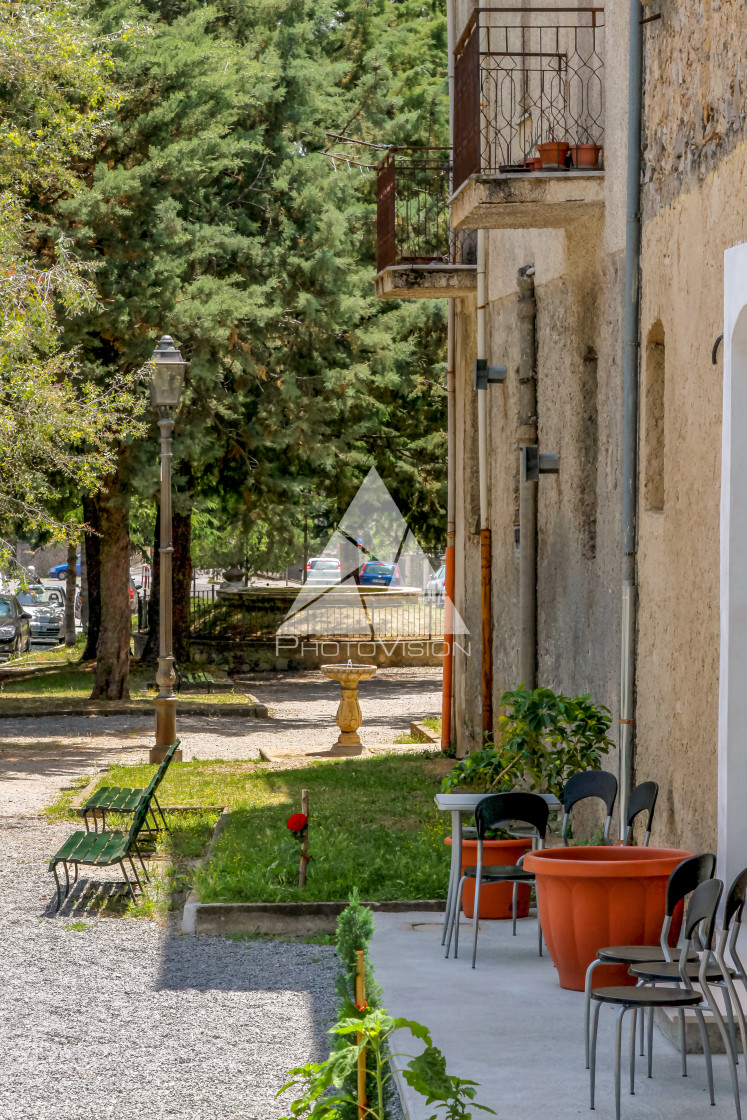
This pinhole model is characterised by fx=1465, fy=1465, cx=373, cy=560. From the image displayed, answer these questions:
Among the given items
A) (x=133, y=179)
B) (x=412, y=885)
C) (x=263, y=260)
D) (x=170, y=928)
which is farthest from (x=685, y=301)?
(x=263, y=260)

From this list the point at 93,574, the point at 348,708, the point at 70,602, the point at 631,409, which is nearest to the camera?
the point at 631,409

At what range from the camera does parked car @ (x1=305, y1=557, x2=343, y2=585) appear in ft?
111

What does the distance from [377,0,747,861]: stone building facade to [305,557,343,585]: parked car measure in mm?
19726

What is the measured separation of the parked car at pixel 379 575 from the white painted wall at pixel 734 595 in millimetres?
35214

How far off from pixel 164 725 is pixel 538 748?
7440 mm

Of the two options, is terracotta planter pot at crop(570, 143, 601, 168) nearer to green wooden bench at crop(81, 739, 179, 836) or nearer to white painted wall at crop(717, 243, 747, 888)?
white painted wall at crop(717, 243, 747, 888)

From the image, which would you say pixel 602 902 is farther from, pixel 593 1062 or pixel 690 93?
pixel 690 93

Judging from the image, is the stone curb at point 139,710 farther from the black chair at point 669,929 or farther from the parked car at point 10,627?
the black chair at point 669,929

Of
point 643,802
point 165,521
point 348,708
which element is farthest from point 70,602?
point 643,802

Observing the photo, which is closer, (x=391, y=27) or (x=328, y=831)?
(x=328, y=831)

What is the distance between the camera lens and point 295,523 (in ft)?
88.1

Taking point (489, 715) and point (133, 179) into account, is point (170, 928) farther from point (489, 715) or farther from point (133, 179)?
point (133, 179)

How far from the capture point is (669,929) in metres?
5.36

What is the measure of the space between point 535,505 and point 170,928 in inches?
194
